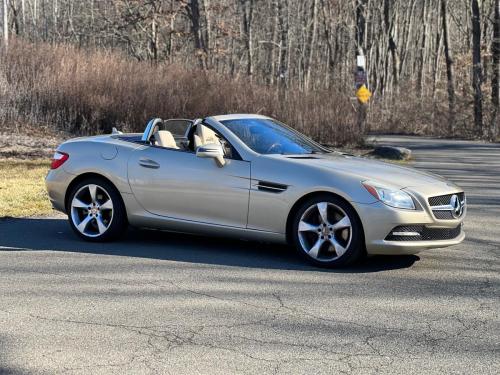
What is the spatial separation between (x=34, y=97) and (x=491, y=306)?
2064cm

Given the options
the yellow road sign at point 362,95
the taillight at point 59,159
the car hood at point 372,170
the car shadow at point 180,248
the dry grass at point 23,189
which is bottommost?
the dry grass at point 23,189

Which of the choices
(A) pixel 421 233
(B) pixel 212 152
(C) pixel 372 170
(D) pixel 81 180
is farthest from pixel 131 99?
(A) pixel 421 233

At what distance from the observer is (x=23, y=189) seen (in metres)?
12.9

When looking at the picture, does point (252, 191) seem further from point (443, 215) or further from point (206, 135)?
point (443, 215)

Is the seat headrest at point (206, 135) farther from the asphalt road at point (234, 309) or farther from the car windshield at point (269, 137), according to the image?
the asphalt road at point (234, 309)

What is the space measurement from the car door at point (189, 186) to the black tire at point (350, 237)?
1.82ft

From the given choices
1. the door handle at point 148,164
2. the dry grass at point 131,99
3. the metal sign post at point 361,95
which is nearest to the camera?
the door handle at point 148,164

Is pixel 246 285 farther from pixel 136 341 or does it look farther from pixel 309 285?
pixel 136 341

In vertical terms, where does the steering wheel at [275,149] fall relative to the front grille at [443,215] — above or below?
above

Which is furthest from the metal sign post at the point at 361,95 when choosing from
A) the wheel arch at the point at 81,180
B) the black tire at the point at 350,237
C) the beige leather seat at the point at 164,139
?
the black tire at the point at 350,237

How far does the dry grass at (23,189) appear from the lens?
1095cm

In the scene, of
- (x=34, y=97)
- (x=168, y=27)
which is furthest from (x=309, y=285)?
(x=168, y=27)

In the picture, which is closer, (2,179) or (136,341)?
(136,341)

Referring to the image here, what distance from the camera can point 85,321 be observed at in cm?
550
